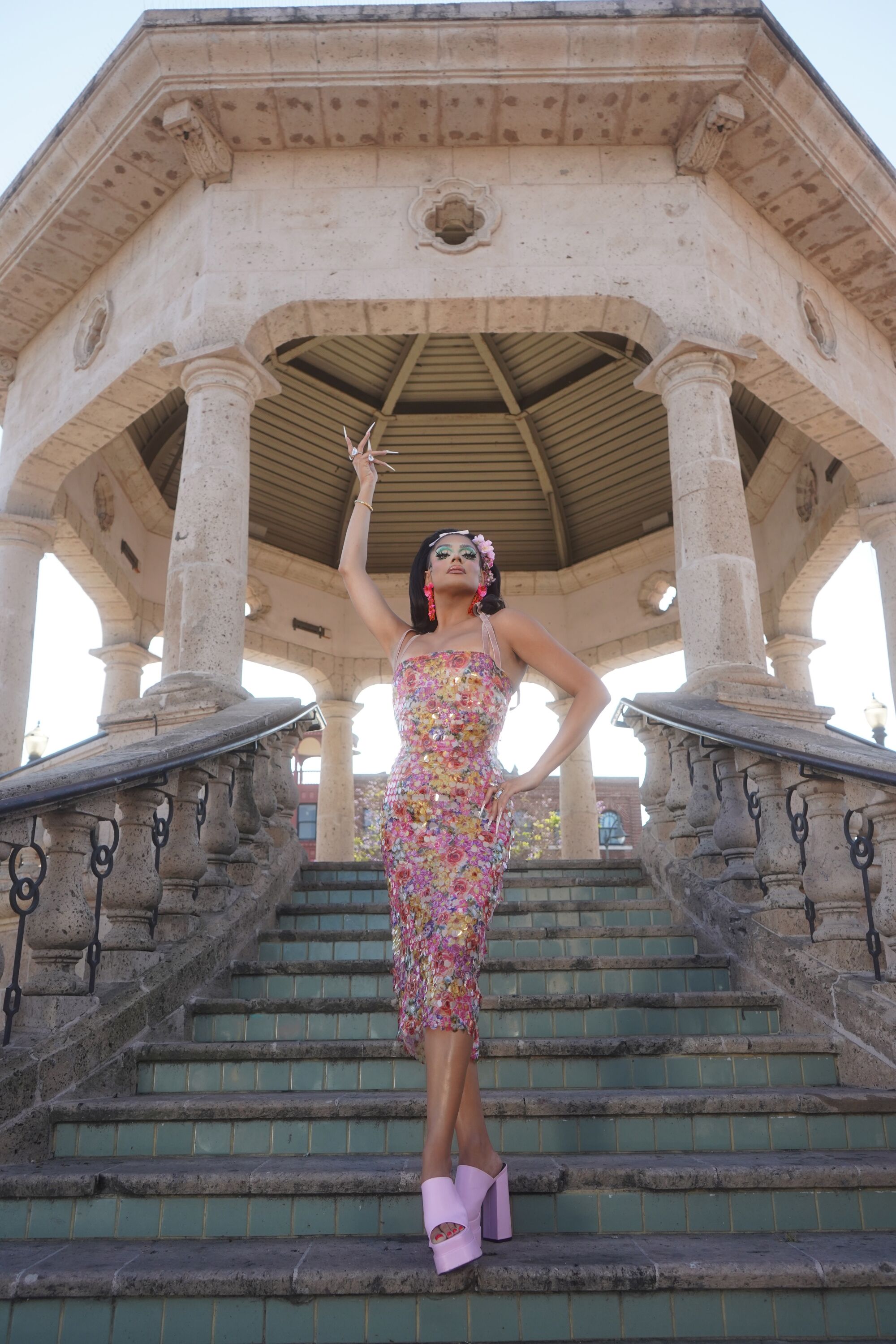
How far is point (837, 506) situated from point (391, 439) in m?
5.50

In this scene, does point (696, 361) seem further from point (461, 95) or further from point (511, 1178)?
point (511, 1178)

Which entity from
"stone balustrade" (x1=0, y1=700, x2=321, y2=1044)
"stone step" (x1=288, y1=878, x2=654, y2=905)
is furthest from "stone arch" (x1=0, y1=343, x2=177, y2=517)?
"stone step" (x1=288, y1=878, x2=654, y2=905)

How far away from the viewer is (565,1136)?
3078mm

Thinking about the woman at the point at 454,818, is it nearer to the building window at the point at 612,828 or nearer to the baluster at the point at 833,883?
the baluster at the point at 833,883

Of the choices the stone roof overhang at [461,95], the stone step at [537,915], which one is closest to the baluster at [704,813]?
the stone step at [537,915]

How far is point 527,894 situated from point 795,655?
7.15 m

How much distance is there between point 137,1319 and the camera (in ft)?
7.52

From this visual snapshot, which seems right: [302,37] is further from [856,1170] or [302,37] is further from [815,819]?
[856,1170]

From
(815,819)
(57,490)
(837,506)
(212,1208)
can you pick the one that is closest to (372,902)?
(815,819)

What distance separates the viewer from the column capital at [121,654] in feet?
39.0

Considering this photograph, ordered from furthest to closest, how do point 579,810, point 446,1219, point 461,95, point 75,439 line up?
point 579,810, point 75,439, point 461,95, point 446,1219

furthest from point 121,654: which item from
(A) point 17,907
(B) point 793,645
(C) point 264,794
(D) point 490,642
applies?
(D) point 490,642

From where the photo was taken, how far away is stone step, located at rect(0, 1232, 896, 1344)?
7.43ft

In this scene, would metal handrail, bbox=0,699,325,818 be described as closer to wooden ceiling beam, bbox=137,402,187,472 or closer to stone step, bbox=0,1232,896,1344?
stone step, bbox=0,1232,896,1344
